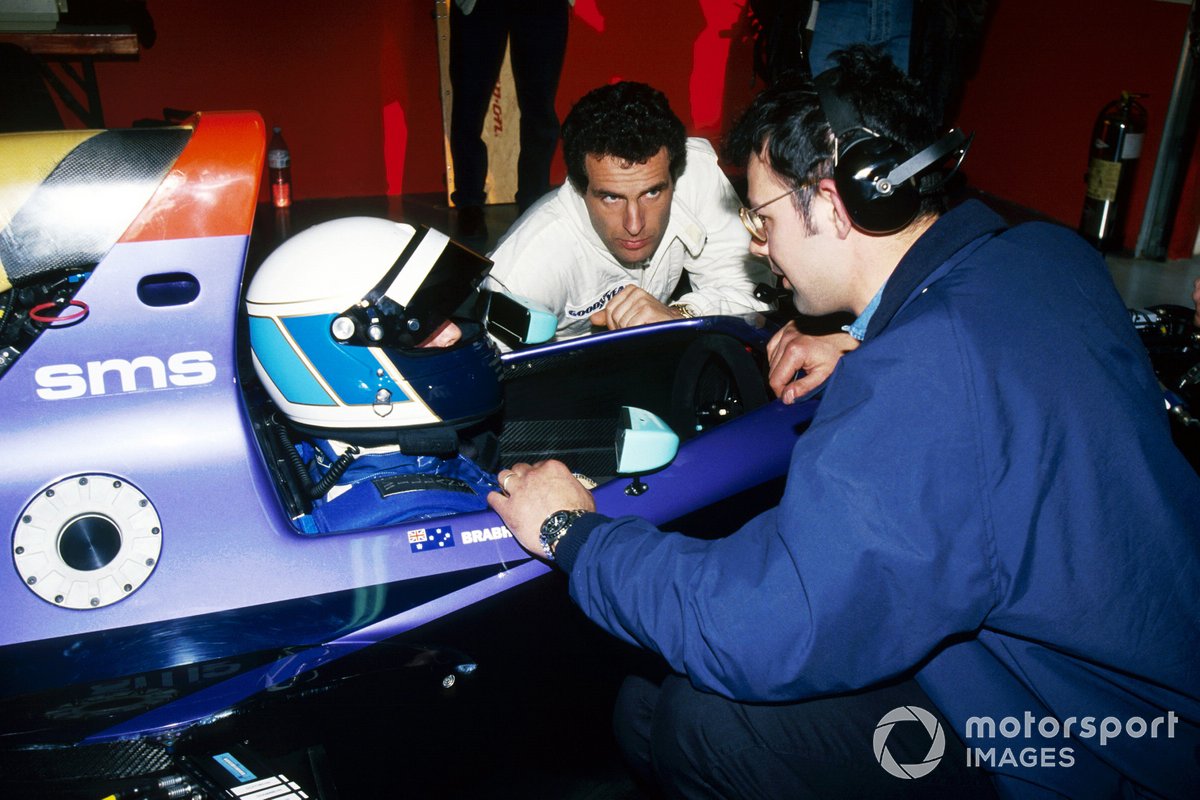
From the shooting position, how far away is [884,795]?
141 centimetres

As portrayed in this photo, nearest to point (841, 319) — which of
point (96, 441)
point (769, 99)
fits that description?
point (769, 99)

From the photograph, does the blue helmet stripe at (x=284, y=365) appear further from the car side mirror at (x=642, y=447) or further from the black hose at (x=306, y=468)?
the car side mirror at (x=642, y=447)

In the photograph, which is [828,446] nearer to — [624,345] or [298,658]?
[298,658]

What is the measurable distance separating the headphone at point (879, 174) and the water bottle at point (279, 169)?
450 cm

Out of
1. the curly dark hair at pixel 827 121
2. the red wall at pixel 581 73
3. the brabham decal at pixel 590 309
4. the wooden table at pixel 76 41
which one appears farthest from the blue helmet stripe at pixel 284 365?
the red wall at pixel 581 73

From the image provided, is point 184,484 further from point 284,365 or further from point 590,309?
point 590,309

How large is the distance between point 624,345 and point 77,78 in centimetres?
353

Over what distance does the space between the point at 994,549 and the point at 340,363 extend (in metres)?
1.07

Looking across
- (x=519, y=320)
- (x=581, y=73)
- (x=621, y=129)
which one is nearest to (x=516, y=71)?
(x=581, y=73)

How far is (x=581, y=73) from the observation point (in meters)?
6.21

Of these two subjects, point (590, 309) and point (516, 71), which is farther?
point (516, 71)

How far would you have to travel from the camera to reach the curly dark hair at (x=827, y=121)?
4.78ft

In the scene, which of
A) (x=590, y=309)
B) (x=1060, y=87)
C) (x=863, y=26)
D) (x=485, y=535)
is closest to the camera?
(x=485, y=535)

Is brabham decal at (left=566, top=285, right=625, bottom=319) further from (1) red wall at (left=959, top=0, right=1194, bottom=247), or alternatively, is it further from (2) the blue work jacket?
(1) red wall at (left=959, top=0, right=1194, bottom=247)
